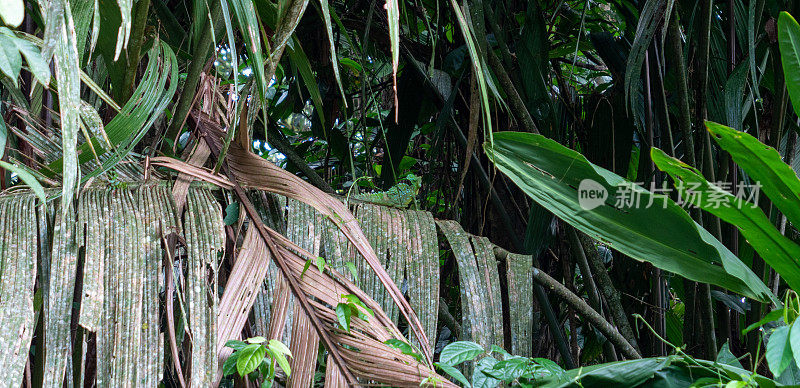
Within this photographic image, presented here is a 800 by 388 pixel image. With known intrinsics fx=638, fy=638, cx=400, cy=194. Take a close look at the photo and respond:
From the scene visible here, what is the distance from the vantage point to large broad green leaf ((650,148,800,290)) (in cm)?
66

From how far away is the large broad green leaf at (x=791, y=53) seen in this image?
2.20 feet

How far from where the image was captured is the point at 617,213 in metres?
0.72

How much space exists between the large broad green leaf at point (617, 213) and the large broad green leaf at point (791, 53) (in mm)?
169

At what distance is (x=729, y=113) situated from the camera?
0.98m

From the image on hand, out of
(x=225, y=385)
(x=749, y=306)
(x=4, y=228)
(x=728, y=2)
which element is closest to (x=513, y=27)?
(x=728, y=2)

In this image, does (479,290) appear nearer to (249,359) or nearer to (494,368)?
(494,368)

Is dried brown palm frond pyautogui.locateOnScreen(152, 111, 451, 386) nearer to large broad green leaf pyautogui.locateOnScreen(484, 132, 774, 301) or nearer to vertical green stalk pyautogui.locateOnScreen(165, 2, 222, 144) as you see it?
vertical green stalk pyautogui.locateOnScreen(165, 2, 222, 144)

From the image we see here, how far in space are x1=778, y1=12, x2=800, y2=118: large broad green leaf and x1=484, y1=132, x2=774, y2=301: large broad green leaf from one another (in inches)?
6.6

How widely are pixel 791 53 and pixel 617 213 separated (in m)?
0.25

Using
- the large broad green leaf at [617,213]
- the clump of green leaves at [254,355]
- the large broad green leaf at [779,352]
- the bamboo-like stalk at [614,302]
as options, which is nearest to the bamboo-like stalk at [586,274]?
the bamboo-like stalk at [614,302]

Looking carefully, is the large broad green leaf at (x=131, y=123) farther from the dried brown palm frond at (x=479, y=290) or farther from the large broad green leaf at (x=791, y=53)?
the large broad green leaf at (x=791, y=53)

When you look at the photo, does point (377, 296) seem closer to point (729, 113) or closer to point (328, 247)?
point (328, 247)

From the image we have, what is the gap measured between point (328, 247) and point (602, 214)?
33 centimetres

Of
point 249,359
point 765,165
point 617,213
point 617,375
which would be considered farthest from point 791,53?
point 249,359
